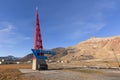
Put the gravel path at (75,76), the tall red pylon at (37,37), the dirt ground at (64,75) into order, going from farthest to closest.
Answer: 1. the tall red pylon at (37,37)
2. the dirt ground at (64,75)
3. the gravel path at (75,76)

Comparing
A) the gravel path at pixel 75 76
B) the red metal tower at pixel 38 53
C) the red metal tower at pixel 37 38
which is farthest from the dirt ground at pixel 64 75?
the red metal tower at pixel 37 38

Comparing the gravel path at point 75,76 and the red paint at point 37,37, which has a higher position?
the red paint at point 37,37

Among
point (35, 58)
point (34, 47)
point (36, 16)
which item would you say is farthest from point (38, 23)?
point (35, 58)

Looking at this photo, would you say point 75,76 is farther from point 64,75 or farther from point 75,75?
point 64,75

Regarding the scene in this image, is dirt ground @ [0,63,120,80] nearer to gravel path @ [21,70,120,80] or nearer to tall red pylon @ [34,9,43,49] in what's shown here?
gravel path @ [21,70,120,80]

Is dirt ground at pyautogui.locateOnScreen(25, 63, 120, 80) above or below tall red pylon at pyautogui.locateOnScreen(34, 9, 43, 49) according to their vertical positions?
below

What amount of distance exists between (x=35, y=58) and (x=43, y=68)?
4.83m

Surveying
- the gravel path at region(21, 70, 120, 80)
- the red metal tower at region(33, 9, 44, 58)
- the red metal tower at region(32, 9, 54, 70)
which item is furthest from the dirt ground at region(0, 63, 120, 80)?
the red metal tower at region(33, 9, 44, 58)

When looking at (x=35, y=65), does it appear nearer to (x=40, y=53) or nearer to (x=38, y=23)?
(x=40, y=53)

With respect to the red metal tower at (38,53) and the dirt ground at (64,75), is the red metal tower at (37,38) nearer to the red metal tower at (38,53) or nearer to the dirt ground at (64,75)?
the red metal tower at (38,53)

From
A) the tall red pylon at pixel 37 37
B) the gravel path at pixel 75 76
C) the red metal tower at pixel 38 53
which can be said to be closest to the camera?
the gravel path at pixel 75 76

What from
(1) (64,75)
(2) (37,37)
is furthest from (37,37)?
(1) (64,75)

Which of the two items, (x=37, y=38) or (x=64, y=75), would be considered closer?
(x=64, y=75)

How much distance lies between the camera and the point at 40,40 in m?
68.9
